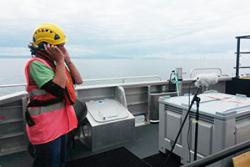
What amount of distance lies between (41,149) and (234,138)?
157cm

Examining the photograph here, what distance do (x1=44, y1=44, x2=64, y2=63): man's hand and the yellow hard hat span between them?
1.7 inches

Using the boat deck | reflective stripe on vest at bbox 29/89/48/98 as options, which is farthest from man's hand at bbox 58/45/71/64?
the boat deck

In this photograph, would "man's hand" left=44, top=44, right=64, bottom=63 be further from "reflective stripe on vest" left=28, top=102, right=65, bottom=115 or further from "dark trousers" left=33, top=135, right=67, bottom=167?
"dark trousers" left=33, top=135, right=67, bottom=167

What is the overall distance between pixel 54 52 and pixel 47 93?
284 mm

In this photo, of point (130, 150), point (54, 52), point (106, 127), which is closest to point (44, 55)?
point (54, 52)

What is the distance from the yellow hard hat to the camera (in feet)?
4.73

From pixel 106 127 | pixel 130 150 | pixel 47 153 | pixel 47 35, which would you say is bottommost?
pixel 130 150

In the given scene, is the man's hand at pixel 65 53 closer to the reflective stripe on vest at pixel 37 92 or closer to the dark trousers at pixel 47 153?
the reflective stripe on vest at pixel 37 92

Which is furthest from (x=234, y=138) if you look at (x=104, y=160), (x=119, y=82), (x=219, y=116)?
(x=119, y=82)

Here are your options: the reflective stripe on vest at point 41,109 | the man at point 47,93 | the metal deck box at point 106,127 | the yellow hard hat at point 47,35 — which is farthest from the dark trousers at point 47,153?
the metal deck box at point 106,127

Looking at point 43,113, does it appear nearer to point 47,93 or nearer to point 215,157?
point 47,93

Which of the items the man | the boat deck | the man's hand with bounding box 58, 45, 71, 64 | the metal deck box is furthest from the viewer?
the metal deck box

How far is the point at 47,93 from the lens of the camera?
1.43m

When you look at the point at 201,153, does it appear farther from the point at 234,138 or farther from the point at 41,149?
the point at 41,149
